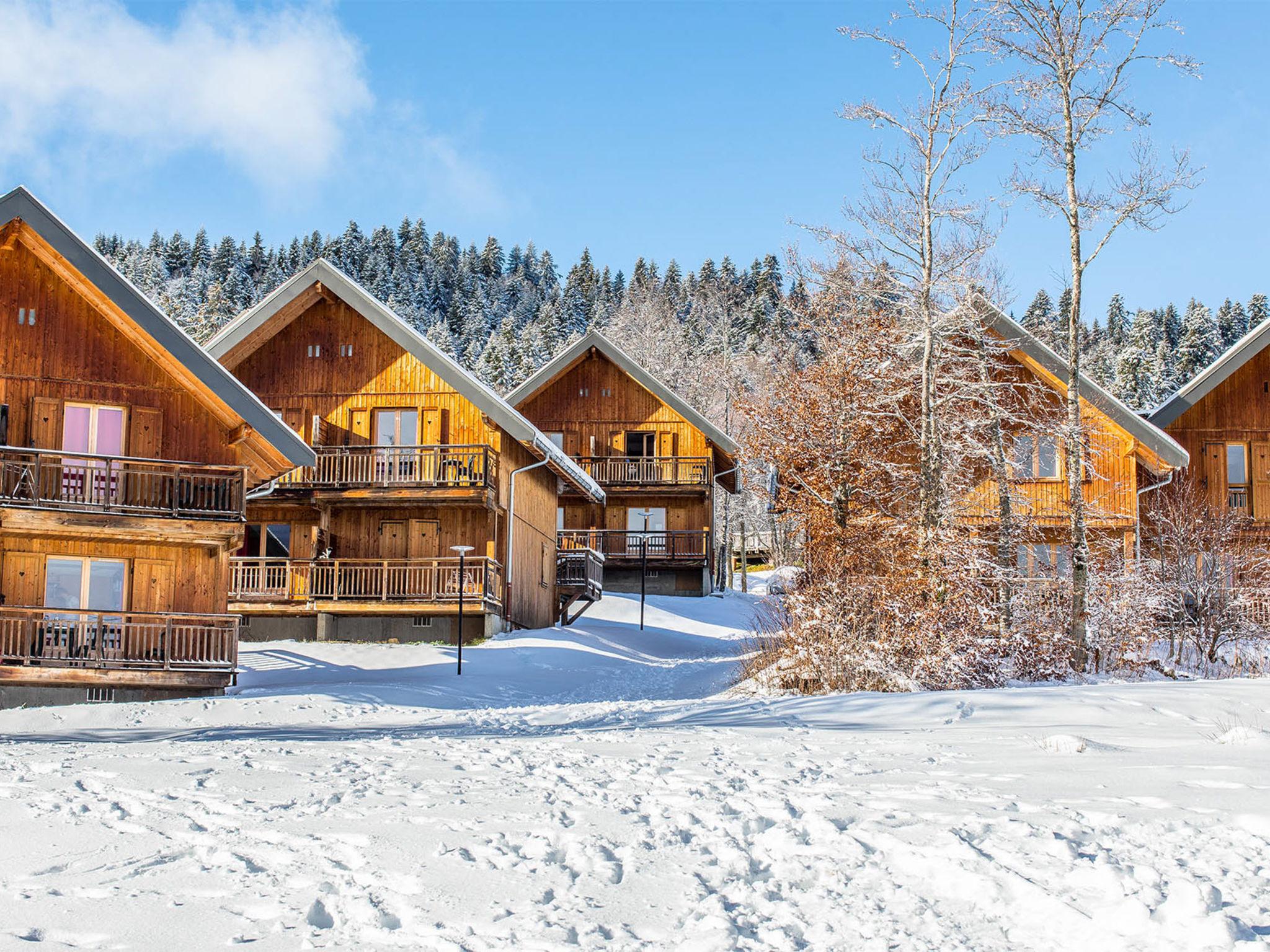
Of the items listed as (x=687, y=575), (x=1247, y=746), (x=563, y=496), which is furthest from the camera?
(x=687, y=575)

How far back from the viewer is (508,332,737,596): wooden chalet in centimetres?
4222

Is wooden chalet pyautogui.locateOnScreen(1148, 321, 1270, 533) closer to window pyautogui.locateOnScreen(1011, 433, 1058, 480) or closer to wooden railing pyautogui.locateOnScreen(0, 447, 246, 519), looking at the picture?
window pyautogui.locateOnScreen(1011, 433, 1058, 480)

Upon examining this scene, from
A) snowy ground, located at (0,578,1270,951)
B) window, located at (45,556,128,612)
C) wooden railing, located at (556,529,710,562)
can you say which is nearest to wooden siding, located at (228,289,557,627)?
window, located at (45,556,128,612)

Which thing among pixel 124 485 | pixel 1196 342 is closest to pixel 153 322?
pixel 124 485

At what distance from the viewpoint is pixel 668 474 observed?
42.3 metres

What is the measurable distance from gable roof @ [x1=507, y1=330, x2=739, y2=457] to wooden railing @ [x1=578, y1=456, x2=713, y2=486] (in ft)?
3.42

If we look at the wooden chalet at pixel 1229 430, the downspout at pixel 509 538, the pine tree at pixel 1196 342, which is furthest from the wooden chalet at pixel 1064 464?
the pine tree at pixel 1196 342

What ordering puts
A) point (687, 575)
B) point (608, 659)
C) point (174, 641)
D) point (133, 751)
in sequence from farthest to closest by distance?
point (687, 575) < point (608, 659) < point (174, 641) < point (133, 751)

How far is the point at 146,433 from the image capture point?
2253cm

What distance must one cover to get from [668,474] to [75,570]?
77.3ft

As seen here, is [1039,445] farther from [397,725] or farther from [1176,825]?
[1176,825]

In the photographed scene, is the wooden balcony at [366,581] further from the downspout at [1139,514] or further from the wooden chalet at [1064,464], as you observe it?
the downspout at [1139,514]

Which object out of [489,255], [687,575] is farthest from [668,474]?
[489,255]

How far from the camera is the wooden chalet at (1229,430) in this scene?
30.5m
